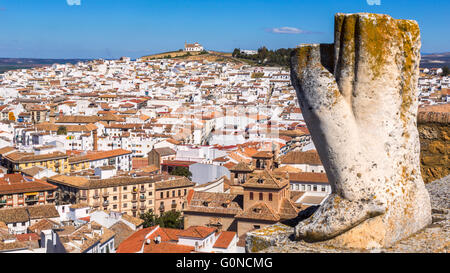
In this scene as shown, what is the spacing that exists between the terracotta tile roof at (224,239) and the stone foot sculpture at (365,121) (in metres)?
18.5

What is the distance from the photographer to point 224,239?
869 inches

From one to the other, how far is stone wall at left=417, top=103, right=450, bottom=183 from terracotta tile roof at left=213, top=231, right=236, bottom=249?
16300 millimetres

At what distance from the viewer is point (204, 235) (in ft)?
70.3

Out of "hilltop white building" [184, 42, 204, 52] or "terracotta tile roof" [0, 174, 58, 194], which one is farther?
"hilltop white building" [184, 42, 204, 52]

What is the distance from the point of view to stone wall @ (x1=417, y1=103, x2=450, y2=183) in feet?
17.5

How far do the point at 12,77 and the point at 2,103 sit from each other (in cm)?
3910

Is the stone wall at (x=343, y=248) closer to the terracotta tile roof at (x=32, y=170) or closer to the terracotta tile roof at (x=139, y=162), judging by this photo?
the terracotta tile roof at (x=32, y=170)

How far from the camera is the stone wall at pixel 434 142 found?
5.33 meters

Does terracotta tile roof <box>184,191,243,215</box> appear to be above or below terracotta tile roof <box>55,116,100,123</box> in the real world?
below

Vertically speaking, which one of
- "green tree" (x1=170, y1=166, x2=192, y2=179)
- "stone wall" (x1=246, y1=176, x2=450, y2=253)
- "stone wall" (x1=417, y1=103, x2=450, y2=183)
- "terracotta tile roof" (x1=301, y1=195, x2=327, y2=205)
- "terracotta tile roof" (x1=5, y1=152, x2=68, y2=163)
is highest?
"stone wall" (x1=417, y1=103, x2=450, y2=183)

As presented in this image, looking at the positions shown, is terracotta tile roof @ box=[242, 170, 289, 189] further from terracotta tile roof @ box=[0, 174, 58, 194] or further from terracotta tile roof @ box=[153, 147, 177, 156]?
terracotta tile roof @ box=[153, 147, 177, 156]

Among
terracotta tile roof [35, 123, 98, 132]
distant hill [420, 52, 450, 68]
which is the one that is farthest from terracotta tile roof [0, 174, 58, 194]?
distant hill [420, 52, 450, 68]

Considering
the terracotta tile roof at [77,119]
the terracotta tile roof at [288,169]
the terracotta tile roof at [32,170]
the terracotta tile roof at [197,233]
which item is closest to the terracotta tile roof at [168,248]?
the terracotta tile roof at [197,233]

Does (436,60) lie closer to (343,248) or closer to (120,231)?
(120,231)
